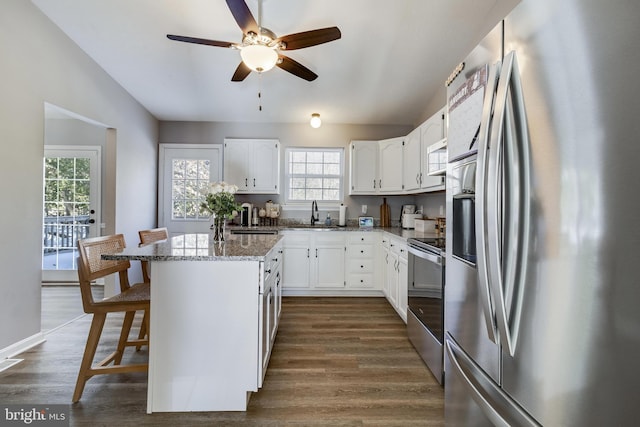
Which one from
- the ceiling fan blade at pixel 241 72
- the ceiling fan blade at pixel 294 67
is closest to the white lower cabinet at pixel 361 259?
the ceiling fan blade at pixel 294 67

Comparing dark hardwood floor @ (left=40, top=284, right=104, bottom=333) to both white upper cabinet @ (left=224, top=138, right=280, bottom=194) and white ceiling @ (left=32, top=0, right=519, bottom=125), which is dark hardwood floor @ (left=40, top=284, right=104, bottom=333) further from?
white ceiling @ (left=32, top=0, right=519, bottom=125)

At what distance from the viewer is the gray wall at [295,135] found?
14.7 ft

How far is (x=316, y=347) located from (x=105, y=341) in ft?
6.04

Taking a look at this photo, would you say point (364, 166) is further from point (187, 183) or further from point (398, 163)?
point (187, 183)

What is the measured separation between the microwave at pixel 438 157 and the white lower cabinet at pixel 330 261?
1410 millimetres

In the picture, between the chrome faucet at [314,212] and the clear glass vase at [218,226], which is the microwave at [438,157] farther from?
the chrome faucet at [314,212]

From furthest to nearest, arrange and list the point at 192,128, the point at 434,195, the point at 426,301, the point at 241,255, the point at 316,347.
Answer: the point at 192,128
the point at 434,195
the point at 316,347
the point at 426,301
the point at 241,255

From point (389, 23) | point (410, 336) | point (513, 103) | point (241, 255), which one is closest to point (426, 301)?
point (410, 336)

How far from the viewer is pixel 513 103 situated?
30.3 inches

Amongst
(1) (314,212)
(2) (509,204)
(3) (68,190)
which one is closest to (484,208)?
(2) (509,204)

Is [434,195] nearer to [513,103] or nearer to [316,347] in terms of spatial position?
[316,347]

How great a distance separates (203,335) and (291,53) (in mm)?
2790

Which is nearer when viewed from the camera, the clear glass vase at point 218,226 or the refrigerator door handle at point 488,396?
the refrigerator door handle at point 488,396

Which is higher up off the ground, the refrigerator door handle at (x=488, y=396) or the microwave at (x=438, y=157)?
the microwave at (x=438, y=157)
